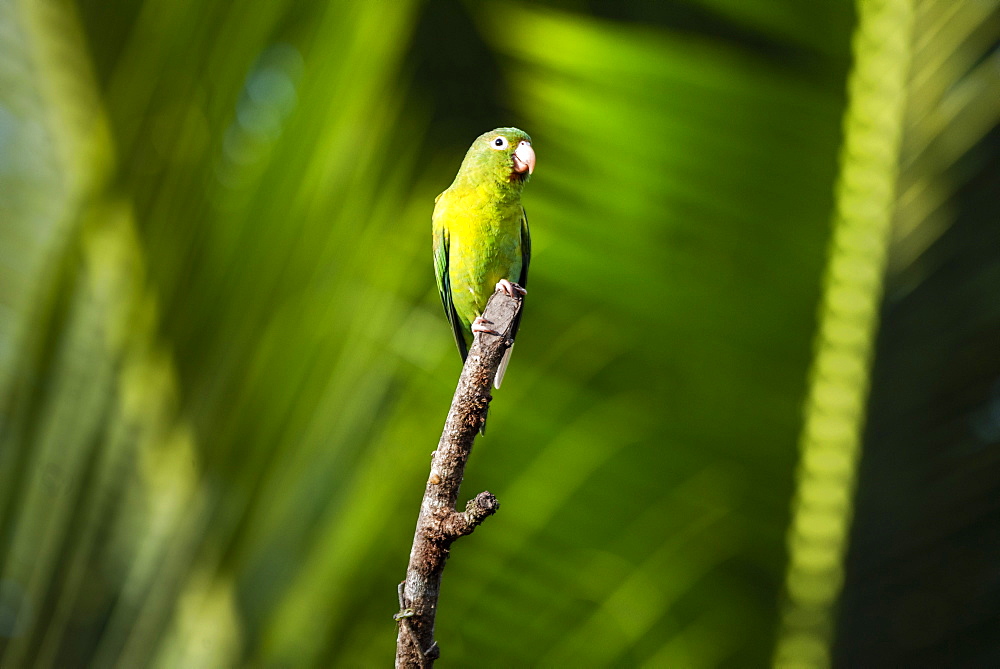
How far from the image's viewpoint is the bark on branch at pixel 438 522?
96 centimetres

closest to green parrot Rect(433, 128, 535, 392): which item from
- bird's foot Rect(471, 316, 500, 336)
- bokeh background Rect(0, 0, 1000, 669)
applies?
bokeh background Rect(0, 0, 1000, 669)

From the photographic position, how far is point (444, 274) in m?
2.25

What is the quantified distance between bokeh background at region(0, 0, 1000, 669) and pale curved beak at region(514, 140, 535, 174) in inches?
7.6

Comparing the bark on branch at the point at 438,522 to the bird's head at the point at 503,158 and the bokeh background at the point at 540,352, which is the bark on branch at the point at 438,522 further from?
the bird's head at the point at 503,158

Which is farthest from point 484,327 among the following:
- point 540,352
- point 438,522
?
point 540,352

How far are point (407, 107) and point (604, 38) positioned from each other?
77 centimetres

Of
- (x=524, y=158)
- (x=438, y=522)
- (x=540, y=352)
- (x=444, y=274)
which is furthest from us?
(x=444, y=274)

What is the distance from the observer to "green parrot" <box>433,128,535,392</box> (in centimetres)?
208

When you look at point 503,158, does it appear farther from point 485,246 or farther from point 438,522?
point 438,522

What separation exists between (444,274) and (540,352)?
0.61m

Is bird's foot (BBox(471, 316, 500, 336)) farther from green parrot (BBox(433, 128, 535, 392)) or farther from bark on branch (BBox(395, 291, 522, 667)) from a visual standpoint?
green parrot (BBox(433, 128, 535, 392))

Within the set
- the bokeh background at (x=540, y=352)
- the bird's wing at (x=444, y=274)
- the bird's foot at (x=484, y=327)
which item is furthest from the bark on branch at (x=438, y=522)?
the bird's wing at (x=444, y=274)

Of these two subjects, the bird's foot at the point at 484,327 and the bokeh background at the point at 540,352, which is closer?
the bird's foot at the point at 484,327

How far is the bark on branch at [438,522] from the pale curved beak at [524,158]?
1.03 m
